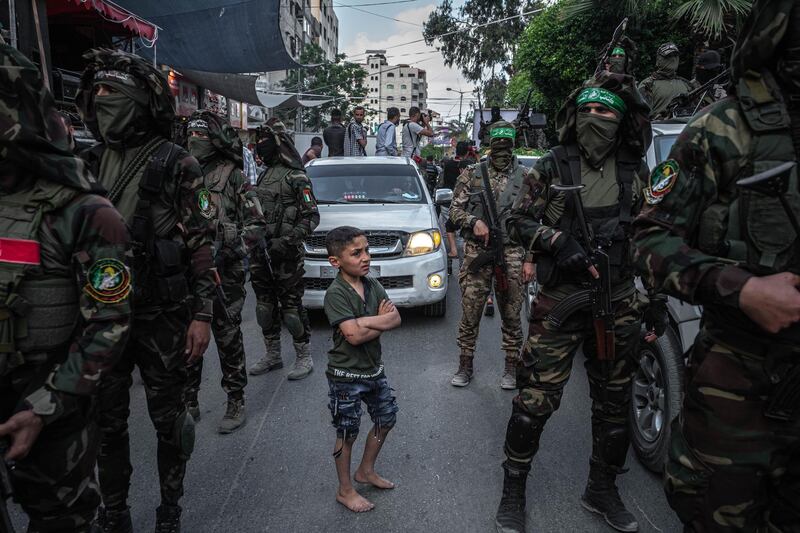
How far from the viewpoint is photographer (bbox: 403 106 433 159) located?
1094 cm

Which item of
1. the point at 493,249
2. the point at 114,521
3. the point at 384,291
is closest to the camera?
the point at 114,521

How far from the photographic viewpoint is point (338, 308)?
9.07ft

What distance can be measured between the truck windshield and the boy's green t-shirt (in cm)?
393

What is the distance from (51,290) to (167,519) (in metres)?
1.43

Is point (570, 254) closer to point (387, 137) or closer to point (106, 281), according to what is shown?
point (106, 281)

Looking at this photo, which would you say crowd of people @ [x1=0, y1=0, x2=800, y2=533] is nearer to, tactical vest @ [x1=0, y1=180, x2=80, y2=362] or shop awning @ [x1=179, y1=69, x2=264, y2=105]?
tactical vest @ [x1=0, y1=180, x2=80, y2=362]

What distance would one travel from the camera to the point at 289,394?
14.6 feet

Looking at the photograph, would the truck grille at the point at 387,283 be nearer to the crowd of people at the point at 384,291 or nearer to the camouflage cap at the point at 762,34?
the crowd of people at the point at 384,291

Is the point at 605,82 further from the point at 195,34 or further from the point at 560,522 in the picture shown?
the point at 195,34

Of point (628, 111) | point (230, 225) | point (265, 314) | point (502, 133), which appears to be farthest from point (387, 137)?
point (628, 111)

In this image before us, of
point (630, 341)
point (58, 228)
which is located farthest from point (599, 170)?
point (58, 228)

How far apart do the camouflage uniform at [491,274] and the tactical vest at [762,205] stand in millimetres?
2872

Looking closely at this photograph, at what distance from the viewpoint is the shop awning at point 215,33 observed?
1096cm

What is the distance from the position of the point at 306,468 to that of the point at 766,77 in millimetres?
2988
